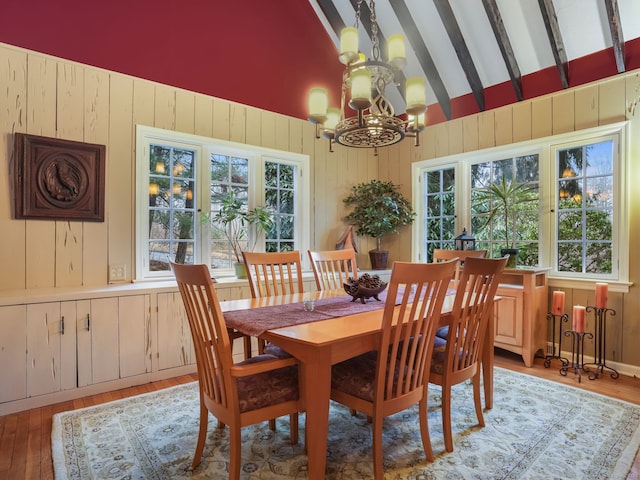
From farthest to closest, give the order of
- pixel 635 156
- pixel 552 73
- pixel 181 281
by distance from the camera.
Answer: pixel 552 73 → pixel 635 156 → pixel 181 281

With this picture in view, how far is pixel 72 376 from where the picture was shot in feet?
8.47

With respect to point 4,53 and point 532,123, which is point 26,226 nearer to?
point 4,53

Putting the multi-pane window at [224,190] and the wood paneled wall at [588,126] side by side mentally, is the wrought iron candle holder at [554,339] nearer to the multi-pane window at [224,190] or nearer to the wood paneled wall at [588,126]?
the wood paneled wall at [588,126]

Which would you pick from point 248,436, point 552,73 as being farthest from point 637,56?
point 248,436

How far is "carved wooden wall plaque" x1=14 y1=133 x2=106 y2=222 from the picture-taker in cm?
269

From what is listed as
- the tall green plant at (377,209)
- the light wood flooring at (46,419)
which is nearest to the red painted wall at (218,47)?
the tall green plant at (377,209)

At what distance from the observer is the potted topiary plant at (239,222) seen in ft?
11.7

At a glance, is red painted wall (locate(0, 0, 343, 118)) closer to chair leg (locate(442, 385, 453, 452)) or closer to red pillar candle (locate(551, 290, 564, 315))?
red pillar candle (locate(551, 290, 564, 315))

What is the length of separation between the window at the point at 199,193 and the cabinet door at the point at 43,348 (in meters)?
0.81

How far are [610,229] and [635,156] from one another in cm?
65

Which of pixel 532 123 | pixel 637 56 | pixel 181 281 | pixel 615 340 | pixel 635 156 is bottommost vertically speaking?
pixel 615 340

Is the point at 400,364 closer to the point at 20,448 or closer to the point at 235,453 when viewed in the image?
the point at 235,453

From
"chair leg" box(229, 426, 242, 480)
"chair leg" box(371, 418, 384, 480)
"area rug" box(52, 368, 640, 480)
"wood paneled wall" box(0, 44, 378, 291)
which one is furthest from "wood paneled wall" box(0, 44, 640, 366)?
"chair leg" box(371, 418, 384, 480)

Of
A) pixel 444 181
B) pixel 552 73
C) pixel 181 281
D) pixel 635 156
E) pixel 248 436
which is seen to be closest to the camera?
pixel 181 281
